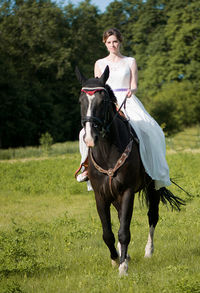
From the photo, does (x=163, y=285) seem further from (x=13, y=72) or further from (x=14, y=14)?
(x=14, y=14)

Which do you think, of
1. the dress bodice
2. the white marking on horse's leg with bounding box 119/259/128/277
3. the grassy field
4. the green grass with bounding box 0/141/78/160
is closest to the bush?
the green grass with bounding box 0/141/78/160

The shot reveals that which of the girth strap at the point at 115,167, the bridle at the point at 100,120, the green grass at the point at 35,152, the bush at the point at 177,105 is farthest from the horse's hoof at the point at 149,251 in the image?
the bush at the point at 177,105

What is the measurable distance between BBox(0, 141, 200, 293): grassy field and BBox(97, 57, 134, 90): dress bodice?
8.70ft

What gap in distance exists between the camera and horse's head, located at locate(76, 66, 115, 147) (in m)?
4.82

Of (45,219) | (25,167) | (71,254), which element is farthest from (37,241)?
(25,167)

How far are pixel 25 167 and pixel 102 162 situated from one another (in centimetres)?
1605

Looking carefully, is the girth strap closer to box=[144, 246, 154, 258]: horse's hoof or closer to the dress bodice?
the dress bodice

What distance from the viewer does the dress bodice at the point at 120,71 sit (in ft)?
21.0

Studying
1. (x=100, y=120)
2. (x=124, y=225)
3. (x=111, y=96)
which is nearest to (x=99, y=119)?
(x=100, y=120)

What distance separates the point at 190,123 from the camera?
50406mm

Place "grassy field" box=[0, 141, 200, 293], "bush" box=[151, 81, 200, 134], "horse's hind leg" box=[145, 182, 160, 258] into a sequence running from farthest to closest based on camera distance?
"bush" box=[151, 81, 200, 134], "horse's hind leg" box=[145, 182, 160, 258], "grassy field" box=[0, 141, 200, 293]

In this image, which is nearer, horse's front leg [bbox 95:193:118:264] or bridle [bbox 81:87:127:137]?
bridle [bbox 81:87:127:137]

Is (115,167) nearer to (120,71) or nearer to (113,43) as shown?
(120,71)

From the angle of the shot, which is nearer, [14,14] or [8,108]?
[8,108]
